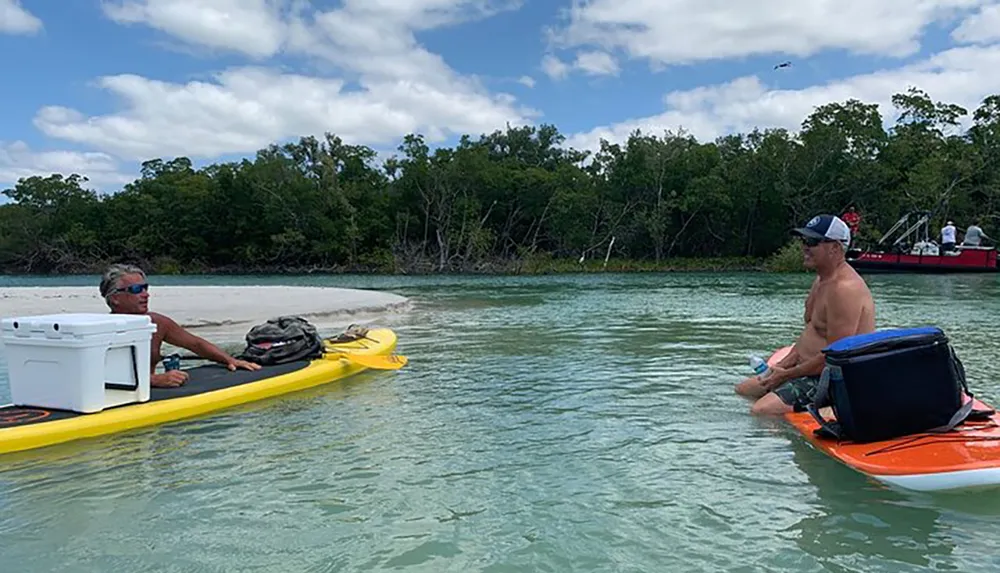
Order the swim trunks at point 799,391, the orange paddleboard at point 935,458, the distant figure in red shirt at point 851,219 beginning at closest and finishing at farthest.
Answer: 1. the orange paddleboard at point 935,458
2. the swim trunks at point 799,391
3. the distant figure in red shirt at point 851,219

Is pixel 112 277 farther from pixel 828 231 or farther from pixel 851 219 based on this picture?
pixel 851 219

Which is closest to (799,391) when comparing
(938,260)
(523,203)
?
(938,260)

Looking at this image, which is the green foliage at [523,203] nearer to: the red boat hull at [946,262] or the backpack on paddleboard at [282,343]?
the red boat hull at [946,262]

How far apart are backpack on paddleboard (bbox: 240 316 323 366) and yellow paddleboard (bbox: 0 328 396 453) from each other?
13 cm

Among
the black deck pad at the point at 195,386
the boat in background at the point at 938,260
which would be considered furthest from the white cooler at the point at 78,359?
the boat in background at the point at 938,260

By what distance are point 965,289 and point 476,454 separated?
21077 millimetres

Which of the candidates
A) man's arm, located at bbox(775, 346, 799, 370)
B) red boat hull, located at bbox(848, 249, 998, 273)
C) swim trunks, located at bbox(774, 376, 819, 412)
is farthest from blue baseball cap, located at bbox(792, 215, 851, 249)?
red boat hull, located at bbox(848, 249, 998, 273)

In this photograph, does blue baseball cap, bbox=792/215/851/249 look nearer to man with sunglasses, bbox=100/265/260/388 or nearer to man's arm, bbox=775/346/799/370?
man's arm, bbox=775/346/799/370

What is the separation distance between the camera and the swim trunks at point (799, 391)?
5.50 m

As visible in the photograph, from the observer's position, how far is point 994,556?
3.25m

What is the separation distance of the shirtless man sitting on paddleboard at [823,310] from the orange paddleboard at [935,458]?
883 millimetres

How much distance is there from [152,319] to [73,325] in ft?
4.52

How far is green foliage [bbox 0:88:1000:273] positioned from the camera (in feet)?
135

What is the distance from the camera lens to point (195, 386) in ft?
20.4
